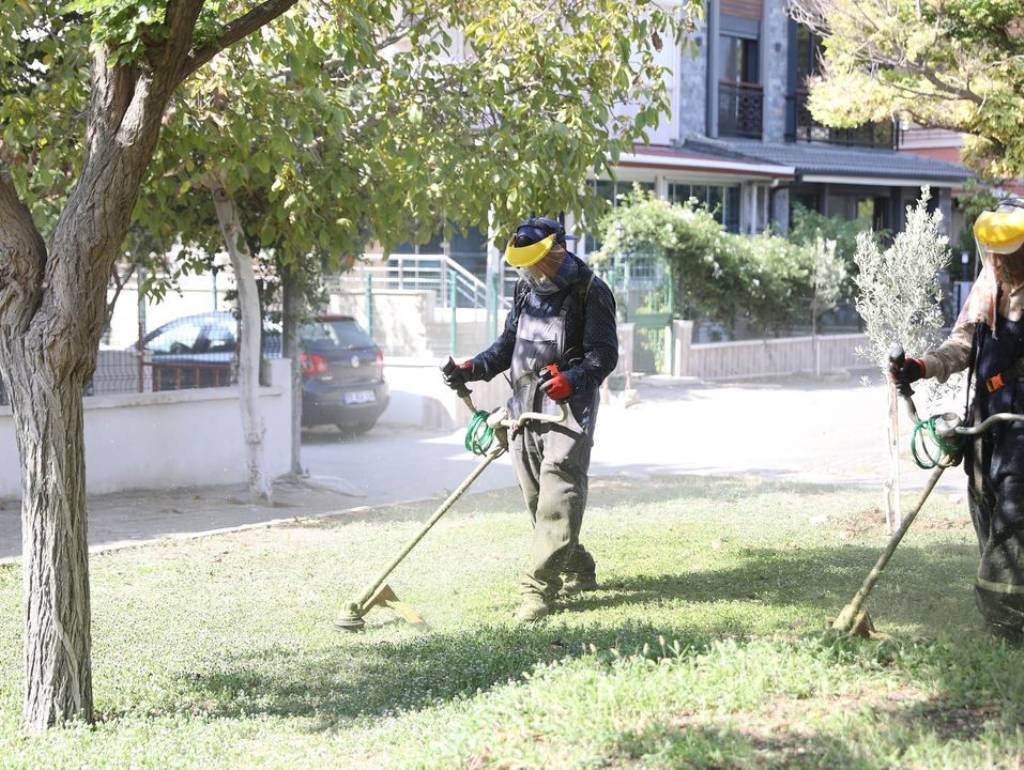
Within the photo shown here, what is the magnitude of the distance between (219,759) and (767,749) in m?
1.88

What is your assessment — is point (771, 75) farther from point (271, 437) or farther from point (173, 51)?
point (173, 51)

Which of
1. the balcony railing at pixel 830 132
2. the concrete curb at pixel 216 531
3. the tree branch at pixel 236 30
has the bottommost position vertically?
the concrete curb at pixel 216 531

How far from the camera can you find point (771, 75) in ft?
98.8

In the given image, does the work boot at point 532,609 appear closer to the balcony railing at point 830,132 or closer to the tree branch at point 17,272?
the tree branch at point 17,272

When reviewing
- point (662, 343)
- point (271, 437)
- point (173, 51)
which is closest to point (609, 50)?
point (271, 437)

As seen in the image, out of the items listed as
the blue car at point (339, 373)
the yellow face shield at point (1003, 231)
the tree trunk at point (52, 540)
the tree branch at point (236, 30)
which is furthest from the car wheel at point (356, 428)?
the yellow face shield at point (1003, 231)

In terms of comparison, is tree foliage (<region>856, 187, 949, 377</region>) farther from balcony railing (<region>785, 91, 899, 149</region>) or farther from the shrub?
balcony railing (<region>785, 91, 899, 149</region>)

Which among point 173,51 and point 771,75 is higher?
point 771,75

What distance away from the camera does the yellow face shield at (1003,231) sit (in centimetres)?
535

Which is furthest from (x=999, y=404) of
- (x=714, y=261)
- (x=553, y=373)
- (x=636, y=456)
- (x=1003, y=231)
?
(x=714, y=261)

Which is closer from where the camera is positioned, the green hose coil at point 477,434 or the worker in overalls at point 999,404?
the worker in overalls at point 999,404

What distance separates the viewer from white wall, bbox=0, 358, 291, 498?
11.8 m

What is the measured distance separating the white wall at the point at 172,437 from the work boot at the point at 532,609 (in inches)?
226

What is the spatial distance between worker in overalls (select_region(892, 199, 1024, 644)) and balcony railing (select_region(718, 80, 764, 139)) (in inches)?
959
